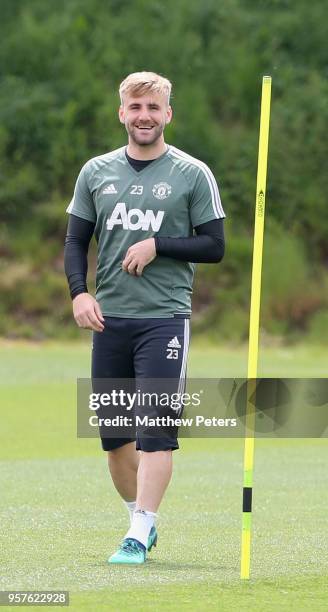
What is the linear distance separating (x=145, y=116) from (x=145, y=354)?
1080 millimetres

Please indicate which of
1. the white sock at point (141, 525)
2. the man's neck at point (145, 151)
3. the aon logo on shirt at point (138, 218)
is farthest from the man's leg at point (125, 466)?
the man's neck at point (145, 151)

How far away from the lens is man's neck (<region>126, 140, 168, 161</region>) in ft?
21.5

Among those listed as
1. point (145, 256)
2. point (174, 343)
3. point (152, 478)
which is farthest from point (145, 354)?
point (152, 478)

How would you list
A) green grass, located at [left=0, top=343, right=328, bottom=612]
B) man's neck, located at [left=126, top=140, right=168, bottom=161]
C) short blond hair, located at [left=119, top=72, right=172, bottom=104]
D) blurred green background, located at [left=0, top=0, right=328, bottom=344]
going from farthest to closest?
1. blurred green background, located at [left=0, top=0, right=328, bottom=344]
2. man's neck, located at [left=126, top=140, right=168, bottom=161]
3. short blond hair, located at [left=119, top=72, right=172, bottom=104]
4. green grass, located at [left=0, top=343, right=328, bottom=612]

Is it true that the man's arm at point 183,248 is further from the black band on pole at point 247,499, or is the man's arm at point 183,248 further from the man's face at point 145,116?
the black band on pole at point 247,499

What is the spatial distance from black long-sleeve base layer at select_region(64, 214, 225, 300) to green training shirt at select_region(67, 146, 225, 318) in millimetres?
67

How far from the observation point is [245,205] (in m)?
33.8

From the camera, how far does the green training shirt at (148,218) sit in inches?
255

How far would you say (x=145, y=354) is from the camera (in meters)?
6.48

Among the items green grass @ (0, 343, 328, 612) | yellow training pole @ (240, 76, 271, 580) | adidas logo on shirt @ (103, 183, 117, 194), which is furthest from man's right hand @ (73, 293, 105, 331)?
green grass @ (0, 343, 328, 612)

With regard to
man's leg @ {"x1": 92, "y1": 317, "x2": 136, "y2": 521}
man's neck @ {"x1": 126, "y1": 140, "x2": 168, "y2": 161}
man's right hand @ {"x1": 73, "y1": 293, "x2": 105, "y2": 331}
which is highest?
man's neck @ {"x1": 126, "y1": 140, "x2": 168, "y2": 161}

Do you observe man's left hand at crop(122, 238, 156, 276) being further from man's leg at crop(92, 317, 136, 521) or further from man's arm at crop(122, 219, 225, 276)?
man's leg at crop(92, 317, 136, 521)

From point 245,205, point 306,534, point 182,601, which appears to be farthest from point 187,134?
point 182,601

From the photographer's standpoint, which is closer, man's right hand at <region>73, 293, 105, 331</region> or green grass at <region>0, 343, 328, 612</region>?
green grass at <region>0, 343, 328, 612</region>
